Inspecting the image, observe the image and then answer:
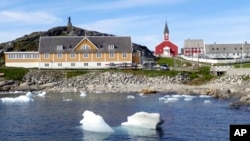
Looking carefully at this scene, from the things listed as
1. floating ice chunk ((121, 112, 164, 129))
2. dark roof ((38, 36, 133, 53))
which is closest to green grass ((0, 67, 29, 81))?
dark roof ((38, 36, 133, 53))

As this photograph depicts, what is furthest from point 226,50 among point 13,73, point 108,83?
point 13,73

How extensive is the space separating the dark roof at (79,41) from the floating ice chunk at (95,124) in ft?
171

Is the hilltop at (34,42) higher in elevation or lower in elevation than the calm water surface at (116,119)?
higher

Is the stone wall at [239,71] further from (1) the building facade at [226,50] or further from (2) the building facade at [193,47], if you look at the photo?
(2) the building facade at [193,47]

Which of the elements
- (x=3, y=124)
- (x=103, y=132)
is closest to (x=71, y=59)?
(x=3, y=124)

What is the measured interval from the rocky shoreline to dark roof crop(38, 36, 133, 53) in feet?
32.3

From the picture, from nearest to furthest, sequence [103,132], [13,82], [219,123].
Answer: [103,132], [219,123], [13,82]

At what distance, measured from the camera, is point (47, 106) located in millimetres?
42906

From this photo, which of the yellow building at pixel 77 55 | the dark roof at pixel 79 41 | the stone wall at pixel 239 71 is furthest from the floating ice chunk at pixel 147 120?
the dark roof at pixel 79 41

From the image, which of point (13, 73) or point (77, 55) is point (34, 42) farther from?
point (13, 73)

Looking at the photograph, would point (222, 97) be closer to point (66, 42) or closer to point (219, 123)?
point (219, 123)

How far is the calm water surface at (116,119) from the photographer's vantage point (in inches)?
1001

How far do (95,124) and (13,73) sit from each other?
46.2m

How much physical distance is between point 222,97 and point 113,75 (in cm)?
2251
